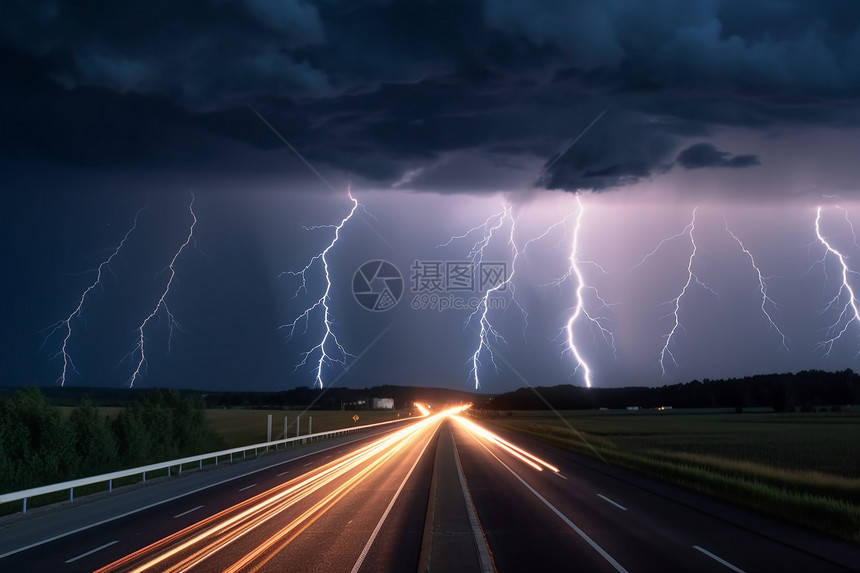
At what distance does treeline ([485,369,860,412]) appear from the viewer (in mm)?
134825

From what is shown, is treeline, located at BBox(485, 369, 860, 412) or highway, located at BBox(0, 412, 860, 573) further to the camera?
treeline, located at BBox(485, 369, 860, 412)

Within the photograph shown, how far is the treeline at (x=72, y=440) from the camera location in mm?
25156

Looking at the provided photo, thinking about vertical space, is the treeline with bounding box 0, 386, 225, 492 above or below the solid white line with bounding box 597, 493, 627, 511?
above

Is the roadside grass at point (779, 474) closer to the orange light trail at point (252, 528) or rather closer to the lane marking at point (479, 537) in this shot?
the orange light trail at point (252, 528)

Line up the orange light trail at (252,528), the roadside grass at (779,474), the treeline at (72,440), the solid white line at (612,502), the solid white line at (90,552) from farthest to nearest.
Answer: the treeline at (72,440) → the solid white line at (612,502) → the roadside grass at (779,474) → the solid white line at (90,552) → the orange light trail at (252,528)

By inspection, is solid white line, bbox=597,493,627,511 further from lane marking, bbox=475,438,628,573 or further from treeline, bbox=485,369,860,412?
treeline, bbox=485,369,860,412

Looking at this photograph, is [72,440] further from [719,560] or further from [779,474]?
[779,474]

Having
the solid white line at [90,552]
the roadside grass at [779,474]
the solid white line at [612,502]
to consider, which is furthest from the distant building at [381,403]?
the solid white line at [90,552]

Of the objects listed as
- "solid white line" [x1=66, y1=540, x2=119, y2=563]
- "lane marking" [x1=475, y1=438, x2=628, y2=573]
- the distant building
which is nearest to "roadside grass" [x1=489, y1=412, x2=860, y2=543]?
"lane marking" [x1=475, y1=438, x2=628, y2=573]

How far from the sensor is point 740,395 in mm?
156000

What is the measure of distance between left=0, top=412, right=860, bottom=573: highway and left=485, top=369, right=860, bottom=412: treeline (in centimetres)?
12077

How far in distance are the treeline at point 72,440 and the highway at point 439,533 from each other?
6.96 meters

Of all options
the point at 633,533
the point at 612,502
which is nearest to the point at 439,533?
the point at 633,533

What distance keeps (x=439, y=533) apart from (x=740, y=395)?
520ft
